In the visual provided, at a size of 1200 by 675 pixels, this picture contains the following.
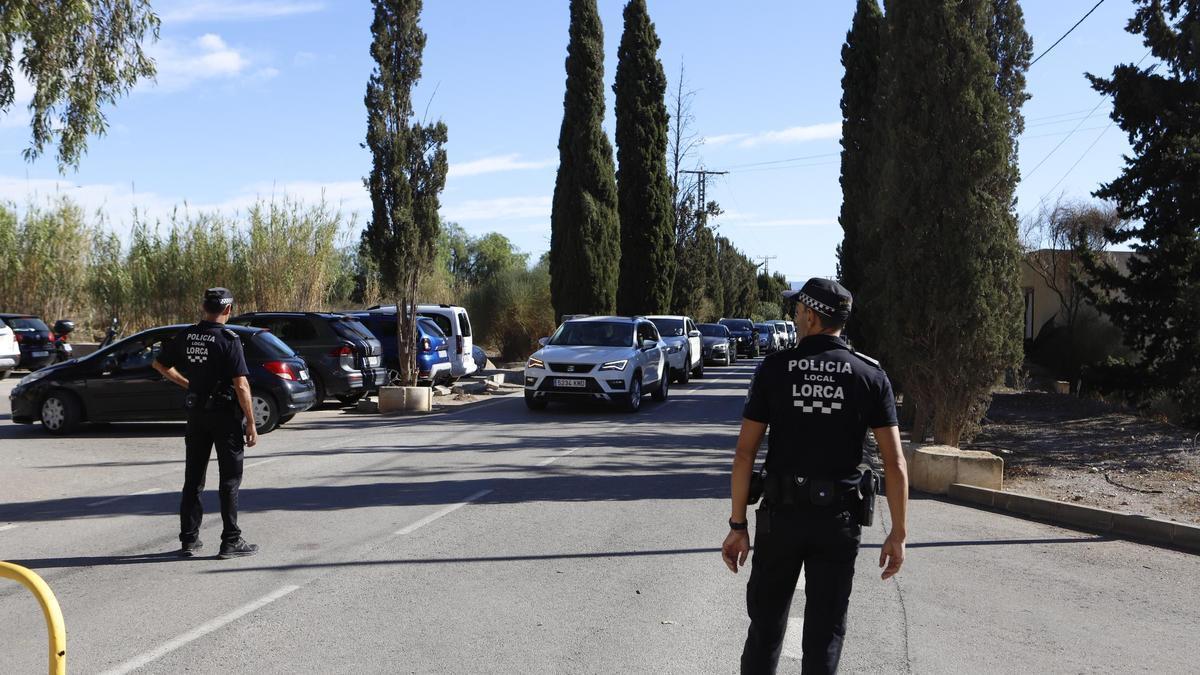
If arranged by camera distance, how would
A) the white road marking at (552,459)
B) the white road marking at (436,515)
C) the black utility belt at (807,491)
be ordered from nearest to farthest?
the black utility belt at (807,491)
the white road marking at (436,515)
the white road marking at (552,459)

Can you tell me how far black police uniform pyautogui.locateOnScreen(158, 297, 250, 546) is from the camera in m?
7.03

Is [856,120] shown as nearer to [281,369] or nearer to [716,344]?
[716,344]

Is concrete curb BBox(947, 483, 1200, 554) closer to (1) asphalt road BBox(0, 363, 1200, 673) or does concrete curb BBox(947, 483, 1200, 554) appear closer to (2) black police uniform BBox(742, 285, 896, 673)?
(1) asphalt road BBox(0, 363, 1200, 673)

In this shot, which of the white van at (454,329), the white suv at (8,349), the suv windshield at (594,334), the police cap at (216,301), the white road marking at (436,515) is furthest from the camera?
the white suv at (8,349)

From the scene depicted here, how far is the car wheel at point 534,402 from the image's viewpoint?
1850 centimetres

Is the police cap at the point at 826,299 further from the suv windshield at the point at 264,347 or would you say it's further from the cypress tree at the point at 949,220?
the suv windshield at the point at 264,347

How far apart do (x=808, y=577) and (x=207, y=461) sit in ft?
15.6

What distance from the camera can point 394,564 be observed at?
22.9 feet

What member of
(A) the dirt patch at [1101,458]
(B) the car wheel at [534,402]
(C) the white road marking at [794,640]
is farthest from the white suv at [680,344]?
(C) the white road marking at [794,640]

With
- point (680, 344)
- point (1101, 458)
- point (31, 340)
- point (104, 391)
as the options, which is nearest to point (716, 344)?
point (680, 344)

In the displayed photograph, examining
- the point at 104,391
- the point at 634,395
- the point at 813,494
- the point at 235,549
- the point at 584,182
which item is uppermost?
the point at 584,182

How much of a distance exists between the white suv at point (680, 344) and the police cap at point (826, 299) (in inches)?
872

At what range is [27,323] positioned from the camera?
26.4m

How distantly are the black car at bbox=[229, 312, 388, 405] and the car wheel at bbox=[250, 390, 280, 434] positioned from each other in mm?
3093
